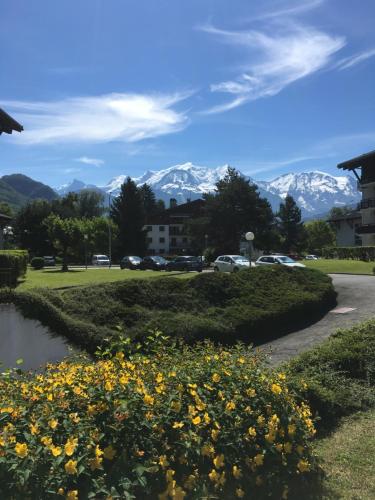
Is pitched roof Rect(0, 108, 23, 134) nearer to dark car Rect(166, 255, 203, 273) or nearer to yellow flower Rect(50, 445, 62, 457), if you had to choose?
yellow flower Rect(50, 445, 62, 457)

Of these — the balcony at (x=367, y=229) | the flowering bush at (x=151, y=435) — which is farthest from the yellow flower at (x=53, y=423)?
the balcony at (x=367, y=229)

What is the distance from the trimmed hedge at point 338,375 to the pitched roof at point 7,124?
15.5 meters

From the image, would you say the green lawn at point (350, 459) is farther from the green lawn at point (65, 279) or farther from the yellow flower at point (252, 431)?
the green lawn at point (65, 279)

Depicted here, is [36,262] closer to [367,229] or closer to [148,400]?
[367,229]

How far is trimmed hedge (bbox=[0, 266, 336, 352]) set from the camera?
9188 mm

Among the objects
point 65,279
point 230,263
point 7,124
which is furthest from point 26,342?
point 230,263

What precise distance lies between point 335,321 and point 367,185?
4109 cm

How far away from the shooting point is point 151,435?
3.46 metres

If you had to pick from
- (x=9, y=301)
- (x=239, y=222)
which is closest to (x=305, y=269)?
(x=9, y=301)

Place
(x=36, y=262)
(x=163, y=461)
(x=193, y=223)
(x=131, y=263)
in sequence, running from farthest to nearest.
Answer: (x=193, y=223), (x=131, y=263), (x=36, y=262), (x=163, y=461)

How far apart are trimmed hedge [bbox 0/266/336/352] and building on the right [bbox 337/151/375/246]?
123ft

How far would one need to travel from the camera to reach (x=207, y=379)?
4266mm

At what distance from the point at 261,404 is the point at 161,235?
363ft

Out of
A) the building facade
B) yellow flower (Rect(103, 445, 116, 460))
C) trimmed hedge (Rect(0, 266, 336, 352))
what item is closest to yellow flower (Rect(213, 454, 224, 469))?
yellow flower (Rect(103, 445, 116, 460))
